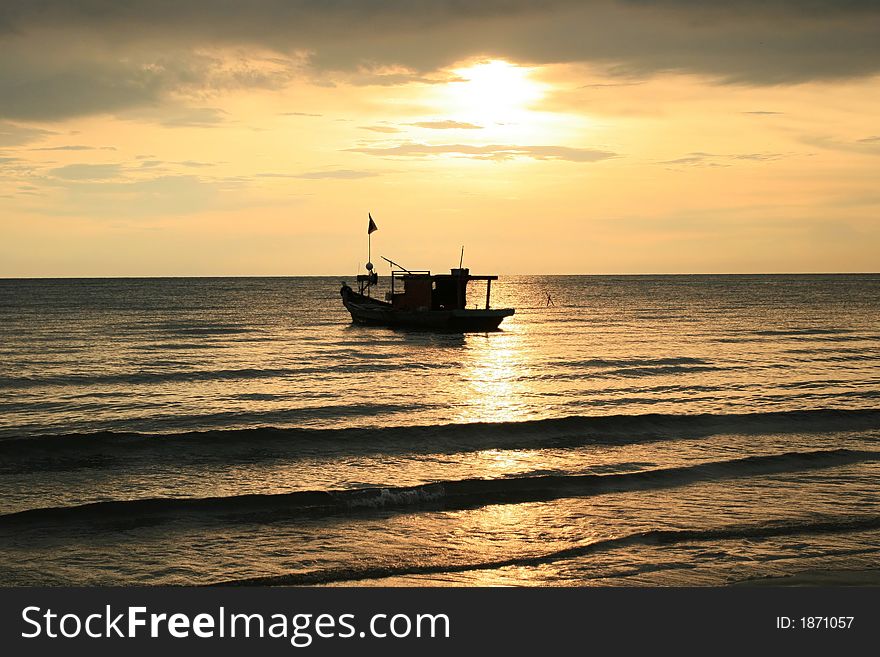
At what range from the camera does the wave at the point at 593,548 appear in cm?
1195

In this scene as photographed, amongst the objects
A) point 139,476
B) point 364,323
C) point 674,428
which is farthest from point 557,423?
point 364,323

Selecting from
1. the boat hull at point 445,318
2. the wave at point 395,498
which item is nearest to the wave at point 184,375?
the boat hull at point 445,318

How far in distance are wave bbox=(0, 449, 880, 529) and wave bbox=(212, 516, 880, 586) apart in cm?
303

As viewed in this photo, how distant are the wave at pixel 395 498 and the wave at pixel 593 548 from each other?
3.03m

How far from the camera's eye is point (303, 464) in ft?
64.1

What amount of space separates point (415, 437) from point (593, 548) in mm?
9978

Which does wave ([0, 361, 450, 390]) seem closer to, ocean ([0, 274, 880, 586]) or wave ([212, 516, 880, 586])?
ocean ([0, 274, 880, 586])

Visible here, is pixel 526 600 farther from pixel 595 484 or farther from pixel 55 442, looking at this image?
pixel 55 442

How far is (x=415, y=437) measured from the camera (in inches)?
890


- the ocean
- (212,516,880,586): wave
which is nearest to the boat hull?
the ocean

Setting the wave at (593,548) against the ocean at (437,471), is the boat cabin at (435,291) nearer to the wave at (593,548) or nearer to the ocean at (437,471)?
the ocean at (437,471)

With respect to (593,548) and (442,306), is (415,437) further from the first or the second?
(442,306)

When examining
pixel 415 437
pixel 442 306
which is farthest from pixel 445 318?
pixel 415 437

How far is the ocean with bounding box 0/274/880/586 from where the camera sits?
41.6 feet
